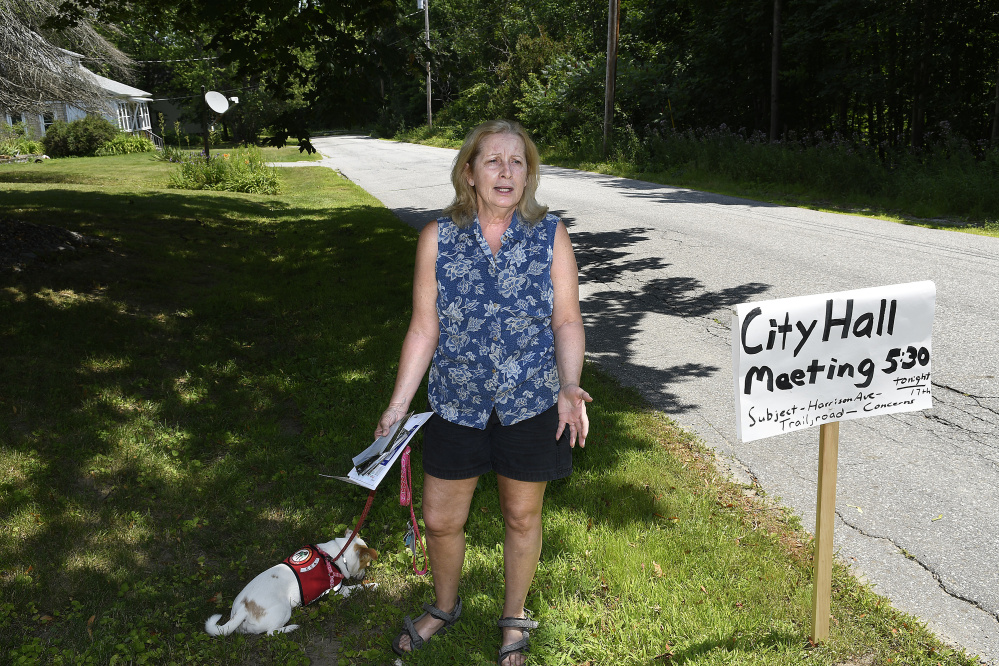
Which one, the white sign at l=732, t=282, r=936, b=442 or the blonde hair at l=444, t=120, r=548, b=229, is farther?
the blonde hair at l=444, t=120, r=548, b=229

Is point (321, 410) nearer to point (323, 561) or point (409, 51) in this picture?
point (323, 561)

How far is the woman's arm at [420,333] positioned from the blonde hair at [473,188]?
0.11m

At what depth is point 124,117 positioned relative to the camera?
45.2 m

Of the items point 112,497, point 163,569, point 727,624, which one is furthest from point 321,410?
point 727,624

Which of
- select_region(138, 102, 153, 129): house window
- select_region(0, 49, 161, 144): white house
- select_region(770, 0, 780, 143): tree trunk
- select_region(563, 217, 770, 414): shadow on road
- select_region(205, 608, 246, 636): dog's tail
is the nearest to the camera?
select_region(205, 608, 246, 636): dog's tail

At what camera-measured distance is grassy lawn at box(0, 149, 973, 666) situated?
2.86 metres

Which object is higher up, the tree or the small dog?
the tree

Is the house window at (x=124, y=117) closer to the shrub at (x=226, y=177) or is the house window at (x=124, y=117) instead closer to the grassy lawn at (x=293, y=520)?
the shrub at (x=226, y=177)

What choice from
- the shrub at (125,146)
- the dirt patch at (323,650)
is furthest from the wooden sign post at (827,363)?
the shrub at (125,146)

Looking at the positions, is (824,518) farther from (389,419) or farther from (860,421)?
(860,421)

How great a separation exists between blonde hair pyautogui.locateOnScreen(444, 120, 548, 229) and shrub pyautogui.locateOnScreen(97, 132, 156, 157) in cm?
4057

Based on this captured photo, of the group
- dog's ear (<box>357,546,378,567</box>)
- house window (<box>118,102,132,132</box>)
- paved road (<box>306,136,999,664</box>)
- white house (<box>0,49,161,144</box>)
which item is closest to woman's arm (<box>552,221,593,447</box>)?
dog's ear (<box>357,546,378,567</box>)

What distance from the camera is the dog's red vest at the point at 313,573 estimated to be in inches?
120

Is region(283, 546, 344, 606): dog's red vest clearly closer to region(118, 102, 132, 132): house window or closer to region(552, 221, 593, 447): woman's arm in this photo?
region(552, 221, 593, 447): woman's arm
